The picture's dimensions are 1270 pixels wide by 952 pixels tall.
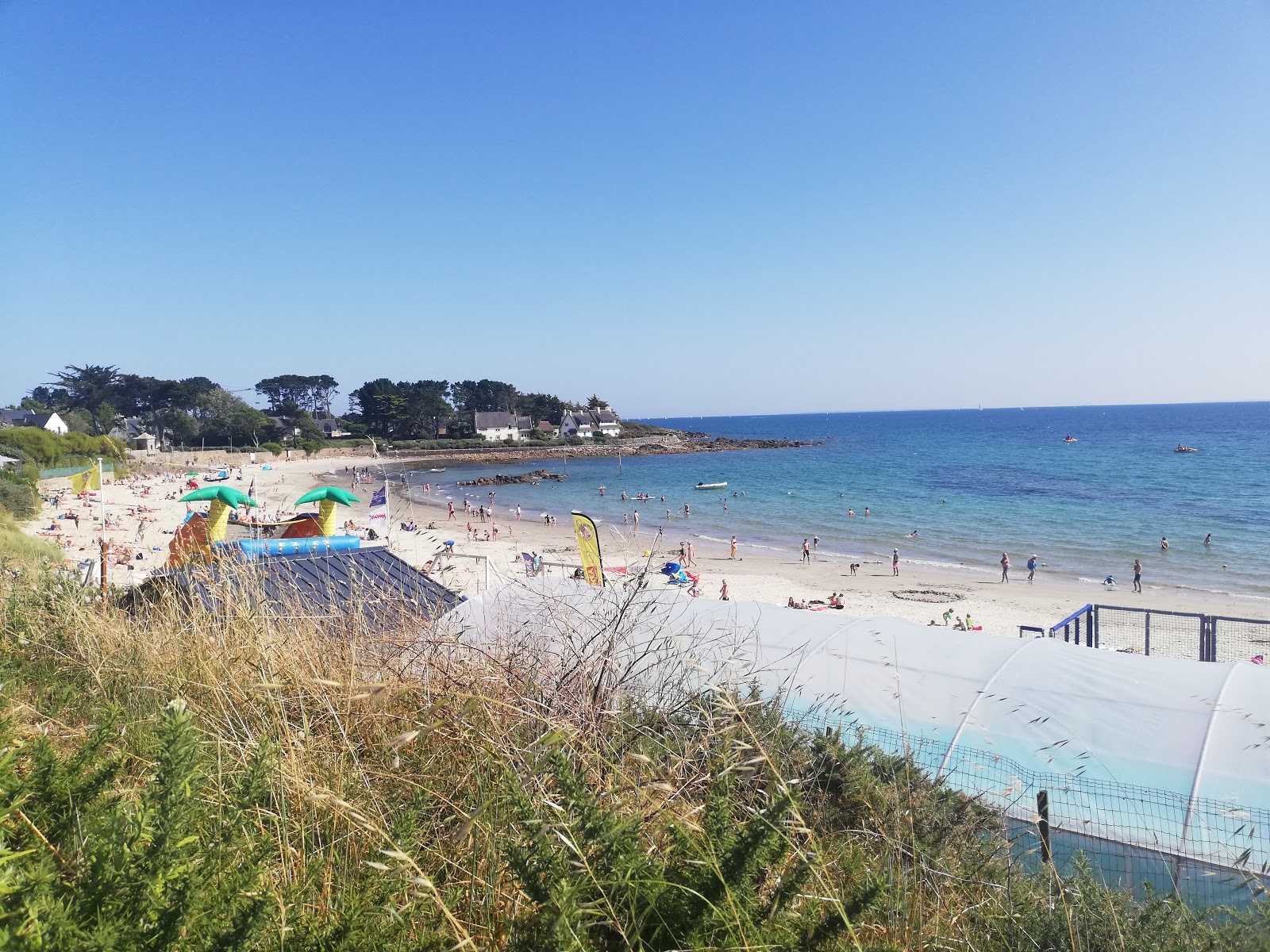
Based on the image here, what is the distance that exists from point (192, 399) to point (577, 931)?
354 ft

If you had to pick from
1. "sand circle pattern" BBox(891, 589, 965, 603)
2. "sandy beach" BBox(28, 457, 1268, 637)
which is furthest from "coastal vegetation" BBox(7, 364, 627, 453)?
"sand circle pattern" BBox(891, 589, 965, 603)

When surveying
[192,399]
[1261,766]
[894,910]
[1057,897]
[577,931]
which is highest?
[192,399]

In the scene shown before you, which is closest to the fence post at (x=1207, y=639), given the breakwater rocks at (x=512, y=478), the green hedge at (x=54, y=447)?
the breakwater rocks at (x=512, y=478)

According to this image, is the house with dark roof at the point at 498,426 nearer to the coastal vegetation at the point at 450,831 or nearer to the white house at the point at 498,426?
the white house at the point at 498,426

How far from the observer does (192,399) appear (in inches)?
3637

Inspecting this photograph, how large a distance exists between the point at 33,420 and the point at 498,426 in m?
51.3

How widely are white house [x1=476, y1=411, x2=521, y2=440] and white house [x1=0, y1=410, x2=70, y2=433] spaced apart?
4666 centimetres

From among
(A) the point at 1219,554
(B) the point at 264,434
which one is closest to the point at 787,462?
(A) the point at 1219,554

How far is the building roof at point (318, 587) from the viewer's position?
3629 mm

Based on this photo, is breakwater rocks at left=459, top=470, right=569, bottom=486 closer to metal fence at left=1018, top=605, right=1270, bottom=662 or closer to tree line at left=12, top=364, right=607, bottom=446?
tree line at left=12, top=364, right=607, bottom=446

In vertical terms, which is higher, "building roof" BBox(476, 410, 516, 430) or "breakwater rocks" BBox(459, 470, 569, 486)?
"building roof" BBox(476, 410, 516, 430)

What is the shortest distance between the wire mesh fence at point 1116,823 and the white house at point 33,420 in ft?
275

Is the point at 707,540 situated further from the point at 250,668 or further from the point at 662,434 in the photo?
the point at 662,434

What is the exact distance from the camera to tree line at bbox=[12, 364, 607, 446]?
275 ft
